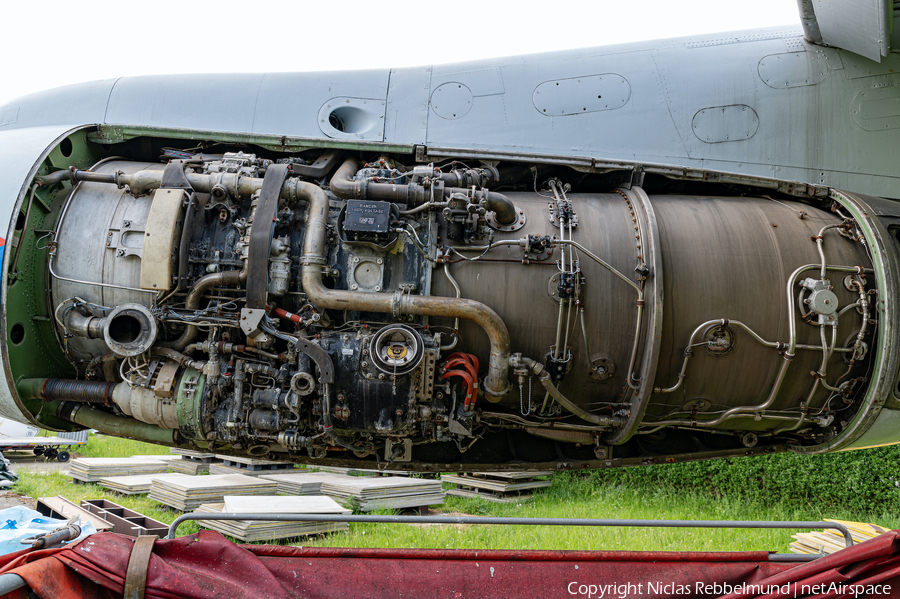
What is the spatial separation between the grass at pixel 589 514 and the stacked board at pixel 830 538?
422 mm

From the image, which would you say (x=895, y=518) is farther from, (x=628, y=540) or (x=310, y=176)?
(x=310, y=176)

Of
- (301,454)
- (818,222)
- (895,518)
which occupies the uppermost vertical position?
(818,222)

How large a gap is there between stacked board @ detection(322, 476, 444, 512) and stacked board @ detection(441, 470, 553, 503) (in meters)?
1.74

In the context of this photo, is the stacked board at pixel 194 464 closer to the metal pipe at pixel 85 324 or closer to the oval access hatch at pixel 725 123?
the metal pipe at pixel 85 324

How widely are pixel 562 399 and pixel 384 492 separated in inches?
188

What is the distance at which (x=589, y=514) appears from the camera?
8586mm

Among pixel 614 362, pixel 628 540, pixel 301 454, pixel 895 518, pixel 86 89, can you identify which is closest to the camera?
pixel 614 362

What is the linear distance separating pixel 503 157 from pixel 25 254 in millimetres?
3370

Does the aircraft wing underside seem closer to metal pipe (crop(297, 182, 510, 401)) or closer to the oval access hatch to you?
the oval access hatch

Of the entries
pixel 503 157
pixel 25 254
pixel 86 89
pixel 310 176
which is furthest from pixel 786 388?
pixel 86 89

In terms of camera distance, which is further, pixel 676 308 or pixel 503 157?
pixel 503 157

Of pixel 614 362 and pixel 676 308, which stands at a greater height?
pixel 676 308

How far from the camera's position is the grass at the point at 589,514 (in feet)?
21.6

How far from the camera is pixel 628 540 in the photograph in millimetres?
6867
